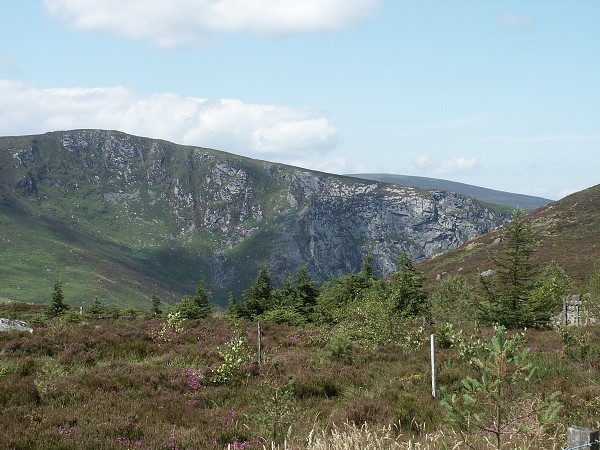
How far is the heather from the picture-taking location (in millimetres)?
7477

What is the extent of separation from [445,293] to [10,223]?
551ft

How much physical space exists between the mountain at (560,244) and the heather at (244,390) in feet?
110

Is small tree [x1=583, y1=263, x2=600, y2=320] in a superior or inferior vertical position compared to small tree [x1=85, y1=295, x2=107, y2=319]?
superior

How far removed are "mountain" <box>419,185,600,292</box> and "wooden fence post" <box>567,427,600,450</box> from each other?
139ft

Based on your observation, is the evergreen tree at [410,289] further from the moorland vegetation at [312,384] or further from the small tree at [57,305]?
the small tree at [57,305]

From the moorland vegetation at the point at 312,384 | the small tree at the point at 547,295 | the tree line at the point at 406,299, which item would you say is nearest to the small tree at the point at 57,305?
the tree line at the point at 406,299

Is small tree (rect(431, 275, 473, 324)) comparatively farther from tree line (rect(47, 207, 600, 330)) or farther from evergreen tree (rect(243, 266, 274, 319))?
evergreen tree (rect(243, 266, 274, 319))

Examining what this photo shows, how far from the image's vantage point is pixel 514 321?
2242 cm

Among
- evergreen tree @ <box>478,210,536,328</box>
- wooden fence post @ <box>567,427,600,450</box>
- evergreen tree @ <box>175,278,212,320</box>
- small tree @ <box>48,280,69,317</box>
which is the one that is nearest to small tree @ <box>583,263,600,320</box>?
evergreen tree @ <box>478,210,536,328</box>

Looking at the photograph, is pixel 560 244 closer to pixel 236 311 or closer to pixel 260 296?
pixel 260 296

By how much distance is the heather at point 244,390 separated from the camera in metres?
7.48

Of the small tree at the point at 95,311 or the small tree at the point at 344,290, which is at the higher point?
the small tree at the point at 344,290

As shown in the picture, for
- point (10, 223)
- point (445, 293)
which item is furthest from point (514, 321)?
point (10, 223)

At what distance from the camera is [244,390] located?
11.2 metres
